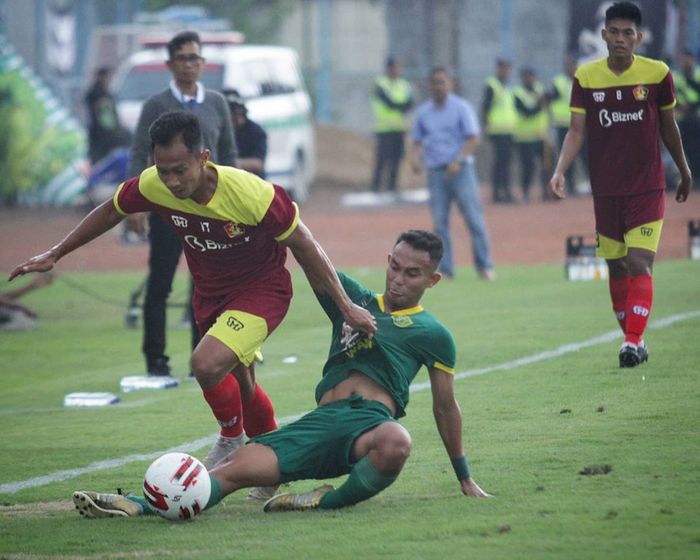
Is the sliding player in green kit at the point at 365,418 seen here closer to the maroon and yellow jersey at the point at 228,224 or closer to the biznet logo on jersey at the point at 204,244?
the maroon and yellow jersey at the point at 228,224

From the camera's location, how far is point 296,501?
6840 millimetres

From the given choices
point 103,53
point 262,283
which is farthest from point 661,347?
→ point 103,53

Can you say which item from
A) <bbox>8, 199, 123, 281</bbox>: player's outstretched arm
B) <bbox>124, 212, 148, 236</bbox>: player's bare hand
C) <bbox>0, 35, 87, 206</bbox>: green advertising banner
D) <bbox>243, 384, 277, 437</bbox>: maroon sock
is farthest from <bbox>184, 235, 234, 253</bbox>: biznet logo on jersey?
<bbox>0, 35, 87, 206</bbox>: green advertising banner

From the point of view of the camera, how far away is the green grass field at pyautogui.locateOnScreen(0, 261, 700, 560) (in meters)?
6.06

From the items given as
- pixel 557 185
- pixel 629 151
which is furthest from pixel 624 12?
pixel 557 185

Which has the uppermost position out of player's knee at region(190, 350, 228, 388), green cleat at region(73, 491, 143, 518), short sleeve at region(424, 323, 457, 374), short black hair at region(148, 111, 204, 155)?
short black hair at region(148, 111, 204, 155)

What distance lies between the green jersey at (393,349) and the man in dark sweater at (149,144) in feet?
12.7

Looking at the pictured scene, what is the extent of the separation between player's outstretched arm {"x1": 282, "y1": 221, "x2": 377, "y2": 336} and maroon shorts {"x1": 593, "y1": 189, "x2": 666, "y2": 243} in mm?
3655

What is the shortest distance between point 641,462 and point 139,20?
34.8 metres

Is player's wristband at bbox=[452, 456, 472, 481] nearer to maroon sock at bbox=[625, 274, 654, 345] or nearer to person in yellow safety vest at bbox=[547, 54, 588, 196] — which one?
maroon sock at bbox=[625, 274, 654, 345]

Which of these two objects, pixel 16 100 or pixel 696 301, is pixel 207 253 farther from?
pixel 16 100

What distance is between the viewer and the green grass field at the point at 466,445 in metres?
6.06

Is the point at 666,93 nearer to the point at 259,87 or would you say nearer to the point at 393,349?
the point at 393,349

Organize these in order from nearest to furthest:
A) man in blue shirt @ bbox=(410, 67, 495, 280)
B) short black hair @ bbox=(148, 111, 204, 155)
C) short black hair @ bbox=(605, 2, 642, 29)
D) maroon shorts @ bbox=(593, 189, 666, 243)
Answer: short black hair @ bbox=(148, 111, 204, 155), short black hair @ bbox=(605, 2, 642, 29), maroon shorts @ bbox=(593, 189, 666, 243), man in blue shirt @ bbox=(410, 67, 495, 280)
